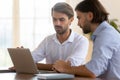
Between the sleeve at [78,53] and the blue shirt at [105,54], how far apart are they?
0.50 m

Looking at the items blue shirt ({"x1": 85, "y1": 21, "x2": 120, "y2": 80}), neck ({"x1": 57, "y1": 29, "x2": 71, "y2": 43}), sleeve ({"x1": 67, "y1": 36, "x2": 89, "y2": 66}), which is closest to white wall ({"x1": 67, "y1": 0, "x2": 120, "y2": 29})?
neck ({"x1": 57, "y1": 29, "x2": 71, "y2": 43})

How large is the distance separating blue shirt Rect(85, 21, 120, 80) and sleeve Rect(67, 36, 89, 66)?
0.50 metres

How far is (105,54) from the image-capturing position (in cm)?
230

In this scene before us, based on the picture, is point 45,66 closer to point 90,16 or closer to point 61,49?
point 61,49

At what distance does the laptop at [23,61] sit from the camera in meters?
2.54

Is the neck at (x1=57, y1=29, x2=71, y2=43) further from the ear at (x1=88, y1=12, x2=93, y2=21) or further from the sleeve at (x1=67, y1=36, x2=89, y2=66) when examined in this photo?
the ear at (x1=88, y1=12, x2=93, y2=21)

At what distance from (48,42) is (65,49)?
0.74 feet

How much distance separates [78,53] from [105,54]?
0.74 metres

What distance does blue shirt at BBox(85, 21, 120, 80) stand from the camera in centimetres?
230

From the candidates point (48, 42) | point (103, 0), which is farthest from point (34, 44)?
point (48, 42)

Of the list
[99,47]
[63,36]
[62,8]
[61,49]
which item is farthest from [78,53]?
[99,47]

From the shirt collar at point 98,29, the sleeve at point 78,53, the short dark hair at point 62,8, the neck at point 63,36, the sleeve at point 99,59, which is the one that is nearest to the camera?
the sleeve at point 99,59

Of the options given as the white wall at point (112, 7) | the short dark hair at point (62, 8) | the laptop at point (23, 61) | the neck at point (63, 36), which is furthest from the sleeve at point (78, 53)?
the white wall at point (112, 7)

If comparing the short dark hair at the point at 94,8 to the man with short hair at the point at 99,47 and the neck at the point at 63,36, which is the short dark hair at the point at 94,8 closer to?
the man with short hair at the point at 99,47
